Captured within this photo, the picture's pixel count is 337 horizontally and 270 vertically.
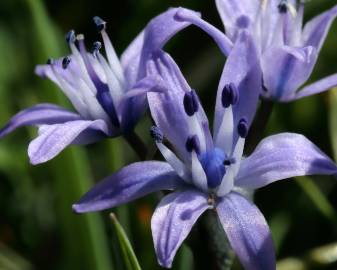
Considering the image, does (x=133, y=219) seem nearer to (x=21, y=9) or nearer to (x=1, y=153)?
(x=1, y=153)

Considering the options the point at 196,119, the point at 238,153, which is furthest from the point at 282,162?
the point at 196,119

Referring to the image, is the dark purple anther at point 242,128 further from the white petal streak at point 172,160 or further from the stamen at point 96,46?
the stamen at point 96,46

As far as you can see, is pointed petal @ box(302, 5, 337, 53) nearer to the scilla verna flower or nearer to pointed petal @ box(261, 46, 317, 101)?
pointed petal @ box(261, 46, 317, 101)

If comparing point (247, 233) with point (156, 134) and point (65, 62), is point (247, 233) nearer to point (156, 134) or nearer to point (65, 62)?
point (156, 134)

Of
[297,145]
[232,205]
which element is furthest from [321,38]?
[232,205]

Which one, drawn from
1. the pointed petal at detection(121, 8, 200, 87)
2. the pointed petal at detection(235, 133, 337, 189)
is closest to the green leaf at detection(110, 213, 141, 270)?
the pointed petal at detection(235, 133, 337, 189)
